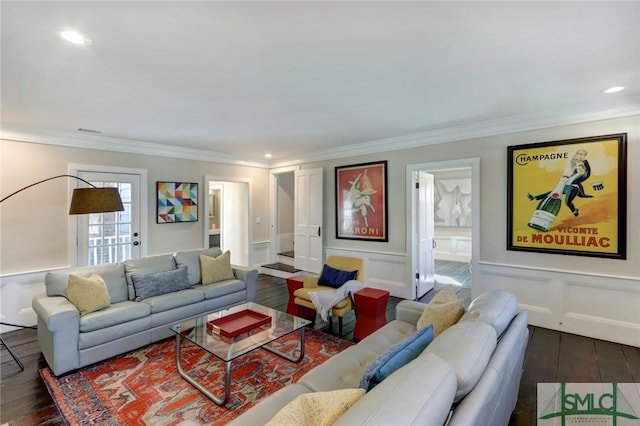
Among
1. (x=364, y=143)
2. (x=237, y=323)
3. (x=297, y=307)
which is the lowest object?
(x=297, y=307)

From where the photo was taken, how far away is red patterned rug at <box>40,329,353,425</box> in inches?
84.2

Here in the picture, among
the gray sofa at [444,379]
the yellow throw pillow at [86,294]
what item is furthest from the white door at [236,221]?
the gray sofa at [444,379]

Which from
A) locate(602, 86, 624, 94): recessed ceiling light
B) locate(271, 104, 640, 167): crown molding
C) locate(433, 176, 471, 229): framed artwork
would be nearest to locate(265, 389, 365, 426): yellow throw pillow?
locate(602, 86, 624, 94): recessed ceiling light

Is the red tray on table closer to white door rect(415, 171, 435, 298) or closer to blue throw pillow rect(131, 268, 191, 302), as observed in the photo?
blue throw pillow rect(131, 268, 191, 302)

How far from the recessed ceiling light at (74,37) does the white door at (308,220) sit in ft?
13.2

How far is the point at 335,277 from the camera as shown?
3695 millimetres

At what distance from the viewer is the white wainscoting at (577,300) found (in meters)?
3.12

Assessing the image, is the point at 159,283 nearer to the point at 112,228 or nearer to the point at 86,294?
the point at 86,294

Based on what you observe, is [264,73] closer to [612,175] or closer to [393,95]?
[393,95]

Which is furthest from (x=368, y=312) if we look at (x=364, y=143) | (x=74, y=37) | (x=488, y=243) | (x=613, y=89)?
(x=74, y=37)

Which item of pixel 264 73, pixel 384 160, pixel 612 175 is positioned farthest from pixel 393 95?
pixel 612 175

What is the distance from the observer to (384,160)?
4887 mm

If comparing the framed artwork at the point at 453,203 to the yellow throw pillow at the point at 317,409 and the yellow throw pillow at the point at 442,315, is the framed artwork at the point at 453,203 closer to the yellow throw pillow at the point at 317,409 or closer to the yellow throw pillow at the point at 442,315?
the yellow throw pillow at the point at 442,315

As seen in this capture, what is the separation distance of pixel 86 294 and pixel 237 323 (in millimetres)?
1476
